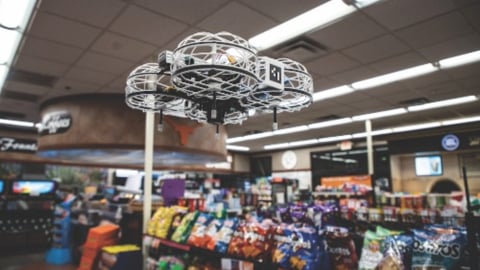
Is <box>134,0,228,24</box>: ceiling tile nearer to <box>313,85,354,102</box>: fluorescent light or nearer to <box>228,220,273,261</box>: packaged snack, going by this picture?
<box>228,220,273,261</box>: packaged snack

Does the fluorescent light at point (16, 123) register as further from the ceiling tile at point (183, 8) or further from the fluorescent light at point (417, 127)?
the fluorescent light at point (417, 127)

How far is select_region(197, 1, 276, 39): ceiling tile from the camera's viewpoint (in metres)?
3.52

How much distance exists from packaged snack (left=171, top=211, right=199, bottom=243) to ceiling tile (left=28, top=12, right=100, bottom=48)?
242cm

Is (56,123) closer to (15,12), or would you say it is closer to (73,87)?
(73,87)

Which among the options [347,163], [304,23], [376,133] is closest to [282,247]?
[304,23]

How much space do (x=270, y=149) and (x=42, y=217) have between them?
908cm

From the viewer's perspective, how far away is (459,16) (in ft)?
12.1

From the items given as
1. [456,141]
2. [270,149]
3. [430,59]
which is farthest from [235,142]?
[430,59]

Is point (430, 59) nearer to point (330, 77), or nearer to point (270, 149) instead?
point (330, 77)

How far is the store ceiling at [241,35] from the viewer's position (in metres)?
3.49

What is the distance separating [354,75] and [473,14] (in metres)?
2.02

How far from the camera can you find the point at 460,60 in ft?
16.6

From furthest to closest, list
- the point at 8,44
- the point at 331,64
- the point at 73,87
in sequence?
the point at 73,87, the point at 331,64, the point at 8,44

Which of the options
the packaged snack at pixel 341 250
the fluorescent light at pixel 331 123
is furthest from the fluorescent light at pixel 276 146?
the packaged snack at pixel 341 250
